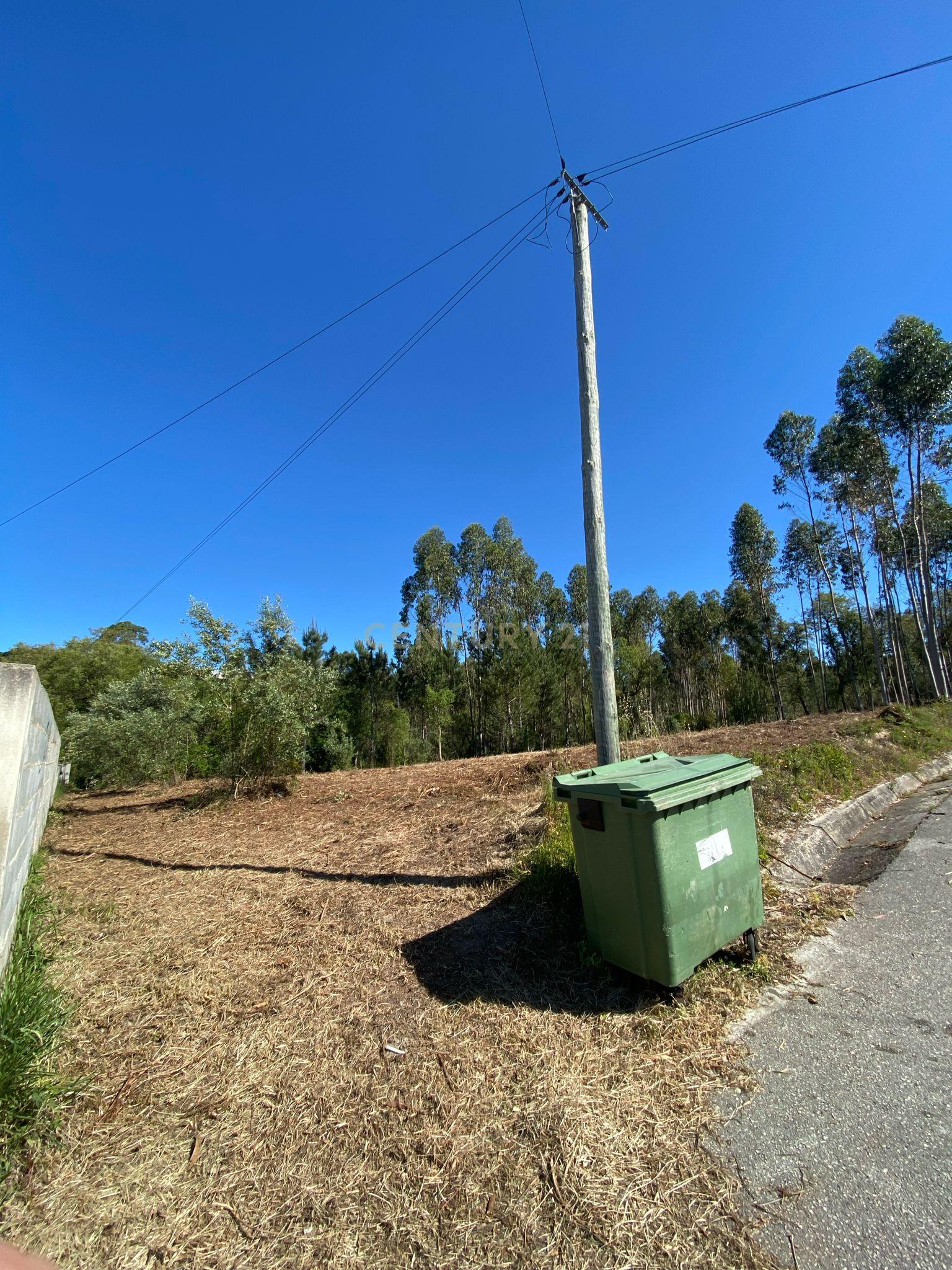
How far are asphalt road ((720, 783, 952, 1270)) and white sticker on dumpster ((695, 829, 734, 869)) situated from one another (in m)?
0.71

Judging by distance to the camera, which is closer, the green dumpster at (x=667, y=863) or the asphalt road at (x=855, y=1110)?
the asphalt road at (x=855, y=1110)

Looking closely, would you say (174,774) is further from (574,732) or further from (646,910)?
(574,732)

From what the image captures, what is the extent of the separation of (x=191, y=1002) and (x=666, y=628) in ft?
125

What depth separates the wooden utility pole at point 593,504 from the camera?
12.4ft

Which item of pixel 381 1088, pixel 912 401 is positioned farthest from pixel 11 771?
pixel 912 401

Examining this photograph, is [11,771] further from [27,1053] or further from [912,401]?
[912,401]

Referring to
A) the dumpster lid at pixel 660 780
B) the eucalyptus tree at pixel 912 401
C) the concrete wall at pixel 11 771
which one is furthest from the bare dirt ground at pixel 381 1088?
the eucalyptus tree at pixel 912 401

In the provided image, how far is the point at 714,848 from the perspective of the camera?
8.43 feet

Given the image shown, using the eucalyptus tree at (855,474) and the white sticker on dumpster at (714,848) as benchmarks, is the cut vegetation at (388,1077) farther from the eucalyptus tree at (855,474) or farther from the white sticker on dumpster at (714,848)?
the eucalyptus tree at (855,474)

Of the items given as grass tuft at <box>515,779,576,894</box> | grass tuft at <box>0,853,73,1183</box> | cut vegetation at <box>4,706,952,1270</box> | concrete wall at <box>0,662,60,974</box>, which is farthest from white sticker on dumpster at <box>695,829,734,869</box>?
Result: concrete wall at <box>0,662,60,974</box>

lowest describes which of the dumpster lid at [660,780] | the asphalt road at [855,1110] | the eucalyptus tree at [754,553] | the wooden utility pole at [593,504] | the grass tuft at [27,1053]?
the asphalt road at [855,1110]

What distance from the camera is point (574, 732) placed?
95.4 feet

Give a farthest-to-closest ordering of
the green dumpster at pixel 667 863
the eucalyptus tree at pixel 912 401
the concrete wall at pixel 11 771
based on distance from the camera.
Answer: the eucalyptus tree at pixel 912 401, the green dumpster at pixel 667 863, the concrete wall at pixel 11 771

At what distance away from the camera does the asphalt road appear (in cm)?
138
